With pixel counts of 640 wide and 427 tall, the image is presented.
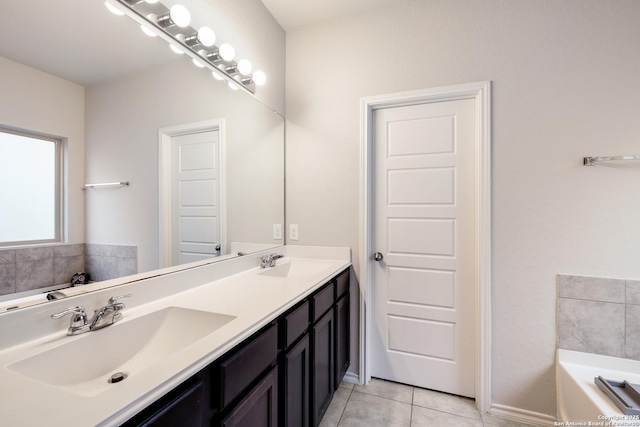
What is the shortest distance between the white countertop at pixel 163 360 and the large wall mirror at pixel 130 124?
5.1 inches

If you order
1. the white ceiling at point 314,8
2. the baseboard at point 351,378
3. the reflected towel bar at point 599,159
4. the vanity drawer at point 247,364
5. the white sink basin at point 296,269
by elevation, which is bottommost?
the baseboard at point 351,378

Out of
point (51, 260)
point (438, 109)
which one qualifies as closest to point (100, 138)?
point (51, 260)

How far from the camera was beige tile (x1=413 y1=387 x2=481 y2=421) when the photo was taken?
1.73 m

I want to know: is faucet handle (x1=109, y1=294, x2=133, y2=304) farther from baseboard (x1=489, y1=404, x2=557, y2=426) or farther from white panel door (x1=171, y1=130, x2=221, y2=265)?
baseboard (x1=489, y1=404, x2=557, y2=426)

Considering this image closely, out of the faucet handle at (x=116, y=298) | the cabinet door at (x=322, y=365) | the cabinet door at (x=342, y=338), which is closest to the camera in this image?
the faucet handle at (x=116, y=298)

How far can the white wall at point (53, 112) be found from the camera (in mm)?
803

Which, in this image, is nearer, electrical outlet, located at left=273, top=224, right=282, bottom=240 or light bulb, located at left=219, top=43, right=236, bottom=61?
light bulb, located at left=219, top=43, right=236, bottom=61

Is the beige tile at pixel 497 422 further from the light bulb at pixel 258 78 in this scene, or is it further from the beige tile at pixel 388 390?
the light bulb at pixel 258 78

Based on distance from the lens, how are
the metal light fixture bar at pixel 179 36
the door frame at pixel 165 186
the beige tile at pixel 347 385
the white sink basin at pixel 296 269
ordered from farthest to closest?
the beige tile at pixel 347 385 < the white sink basin at pixel 296 269 < the door frame at pixel 165 186 < the metal light fixture bar at pixel 179 36

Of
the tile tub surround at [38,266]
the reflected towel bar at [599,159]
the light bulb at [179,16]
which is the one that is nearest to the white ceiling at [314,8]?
the light bulb at [179,16]

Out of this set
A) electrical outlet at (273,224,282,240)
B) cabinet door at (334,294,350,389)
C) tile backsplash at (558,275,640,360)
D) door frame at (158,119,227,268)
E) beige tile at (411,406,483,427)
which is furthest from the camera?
electrical outlet at (273,224,282,240)

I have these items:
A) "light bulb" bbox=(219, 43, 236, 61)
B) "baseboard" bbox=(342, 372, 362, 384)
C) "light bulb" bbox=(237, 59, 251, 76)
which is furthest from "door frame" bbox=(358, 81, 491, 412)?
"light bulb" bbox=(219, 43, 236, 61)

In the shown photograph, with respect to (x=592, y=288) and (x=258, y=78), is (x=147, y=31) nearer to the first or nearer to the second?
(x=258, y=78)

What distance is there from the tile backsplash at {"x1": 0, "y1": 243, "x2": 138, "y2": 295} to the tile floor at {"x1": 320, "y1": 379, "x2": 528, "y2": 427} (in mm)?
1425
